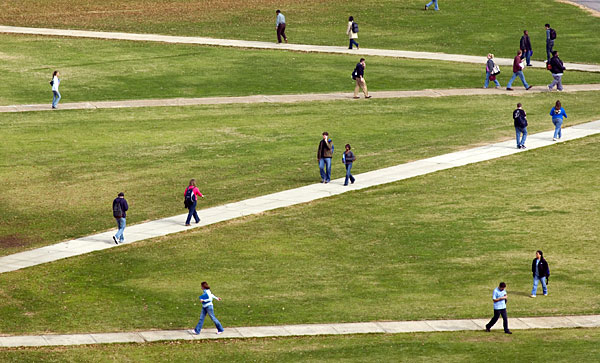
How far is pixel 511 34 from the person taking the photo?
63250 mm

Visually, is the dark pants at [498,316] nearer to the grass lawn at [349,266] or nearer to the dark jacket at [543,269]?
the grass lawn at [349,266]

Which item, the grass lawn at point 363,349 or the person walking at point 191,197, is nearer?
the grass lawn at point 363,349

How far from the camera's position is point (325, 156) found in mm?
34906

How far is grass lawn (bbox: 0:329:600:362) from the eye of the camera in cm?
2205

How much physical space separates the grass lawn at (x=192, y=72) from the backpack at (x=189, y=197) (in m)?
19.7

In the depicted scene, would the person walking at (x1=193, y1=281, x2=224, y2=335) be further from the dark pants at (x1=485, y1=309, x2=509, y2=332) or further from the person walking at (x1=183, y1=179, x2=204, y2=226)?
the person walking at (x1=183, y1=179, x2=204, y2=226)

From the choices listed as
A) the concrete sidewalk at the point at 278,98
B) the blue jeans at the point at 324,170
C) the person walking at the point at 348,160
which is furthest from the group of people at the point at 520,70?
the person walking at the point at 348,160

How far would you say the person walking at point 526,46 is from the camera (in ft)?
176

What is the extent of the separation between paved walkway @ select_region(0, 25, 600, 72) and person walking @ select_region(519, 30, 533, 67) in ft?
3.30

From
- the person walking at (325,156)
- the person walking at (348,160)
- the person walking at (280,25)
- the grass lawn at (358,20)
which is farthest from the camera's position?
the grass lawn at (358,20)

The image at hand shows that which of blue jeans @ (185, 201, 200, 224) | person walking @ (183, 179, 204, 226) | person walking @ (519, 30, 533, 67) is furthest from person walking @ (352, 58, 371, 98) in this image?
person walking @ (183, 179, 204, 226)

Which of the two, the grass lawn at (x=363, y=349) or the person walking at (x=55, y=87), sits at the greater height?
the person walking at (x=55, y=87)

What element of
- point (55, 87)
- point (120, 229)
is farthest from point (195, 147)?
point (120, 229)

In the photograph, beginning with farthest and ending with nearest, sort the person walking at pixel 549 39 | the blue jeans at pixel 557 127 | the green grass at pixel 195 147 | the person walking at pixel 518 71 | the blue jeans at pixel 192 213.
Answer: the person walking at pixel 549 39 < the person walking at pixel 518 71 < the blue jeans at pixel 557 127 < the green grass at pixel 195 147 < the blue jeans at pixel 192 213
